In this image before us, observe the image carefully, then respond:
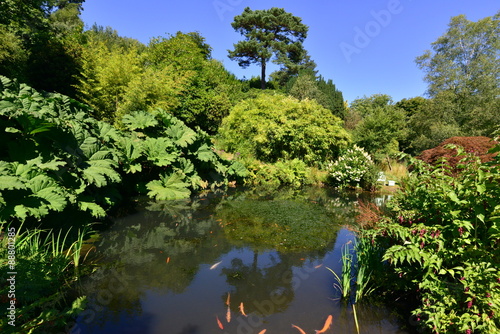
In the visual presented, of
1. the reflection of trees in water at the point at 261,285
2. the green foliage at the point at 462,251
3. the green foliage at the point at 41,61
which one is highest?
the green foliage at the point at 41,61

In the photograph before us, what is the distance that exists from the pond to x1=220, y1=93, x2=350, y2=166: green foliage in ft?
17.2

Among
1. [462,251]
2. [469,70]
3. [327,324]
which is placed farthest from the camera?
[469,70]

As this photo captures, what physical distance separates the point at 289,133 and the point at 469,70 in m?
12.9

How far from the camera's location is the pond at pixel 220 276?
212 centimetres

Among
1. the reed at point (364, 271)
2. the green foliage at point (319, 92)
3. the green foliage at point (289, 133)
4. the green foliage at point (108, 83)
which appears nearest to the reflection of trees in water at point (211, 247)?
the reed at point (364, 271)

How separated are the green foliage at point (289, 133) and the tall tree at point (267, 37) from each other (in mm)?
15364

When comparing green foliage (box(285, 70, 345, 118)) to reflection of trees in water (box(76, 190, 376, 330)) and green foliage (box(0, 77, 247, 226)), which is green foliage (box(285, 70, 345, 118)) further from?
reflection of trees in water (box(76, 190, 376, 330))

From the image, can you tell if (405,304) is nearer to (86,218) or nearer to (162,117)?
(86,218)

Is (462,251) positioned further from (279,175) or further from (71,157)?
(279,175)

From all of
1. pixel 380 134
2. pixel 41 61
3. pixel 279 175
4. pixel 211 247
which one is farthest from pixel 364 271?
pixel 41 61

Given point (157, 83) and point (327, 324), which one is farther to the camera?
point (157, 83)

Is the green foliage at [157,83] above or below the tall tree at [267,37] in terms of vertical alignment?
below

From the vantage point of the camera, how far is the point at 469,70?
14.7 metres

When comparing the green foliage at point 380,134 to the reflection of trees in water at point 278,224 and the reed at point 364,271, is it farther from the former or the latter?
Answer: the reed at point 364,271
